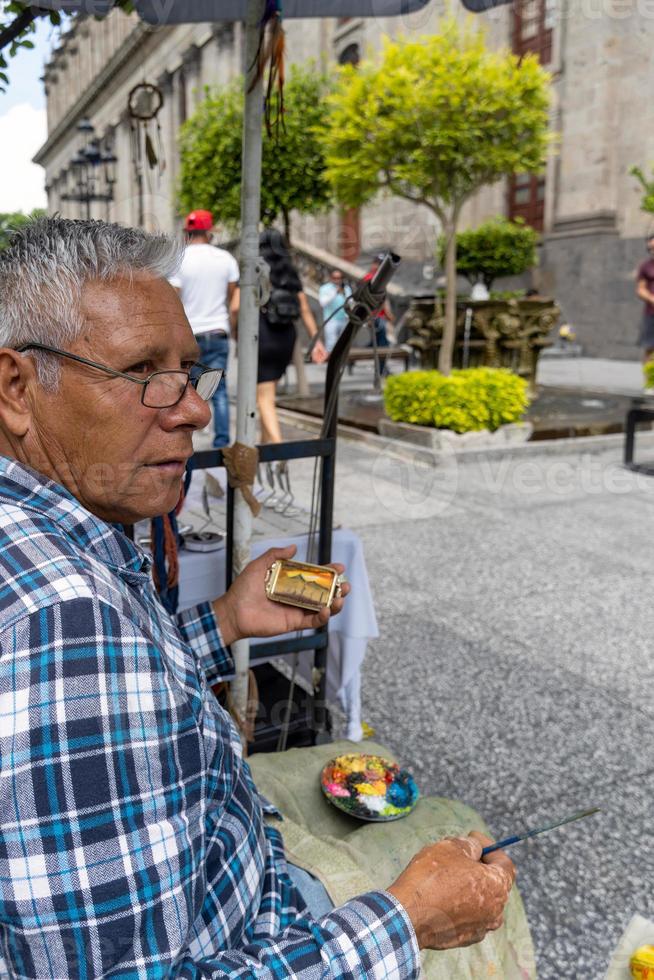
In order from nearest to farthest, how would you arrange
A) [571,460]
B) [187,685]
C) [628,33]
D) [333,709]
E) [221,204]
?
[187,685] < [333,709] < [571,460] < [221,204] < [628,33]

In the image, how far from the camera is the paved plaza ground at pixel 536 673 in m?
2.49

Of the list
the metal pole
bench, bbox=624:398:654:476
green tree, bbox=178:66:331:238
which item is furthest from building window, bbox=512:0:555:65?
the metal pole

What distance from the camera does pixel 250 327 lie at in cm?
221

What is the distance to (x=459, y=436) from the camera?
816 centimetres

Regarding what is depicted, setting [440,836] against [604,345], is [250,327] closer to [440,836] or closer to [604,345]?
[440,836]

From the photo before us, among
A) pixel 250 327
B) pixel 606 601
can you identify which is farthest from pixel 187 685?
pixel 606 601

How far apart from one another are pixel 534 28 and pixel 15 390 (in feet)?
78.4

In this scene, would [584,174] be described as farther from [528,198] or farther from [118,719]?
[118,719]

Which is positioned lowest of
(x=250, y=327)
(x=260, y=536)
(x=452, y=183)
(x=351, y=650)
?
(x=351, y=650)

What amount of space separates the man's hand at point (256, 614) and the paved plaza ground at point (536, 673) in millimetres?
1193

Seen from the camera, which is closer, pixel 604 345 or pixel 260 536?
pixel 260 536

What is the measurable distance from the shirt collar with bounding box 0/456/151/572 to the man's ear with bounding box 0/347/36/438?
0.19 ft

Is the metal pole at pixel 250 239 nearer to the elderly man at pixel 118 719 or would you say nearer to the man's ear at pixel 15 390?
the elderly man at pixel 118 719

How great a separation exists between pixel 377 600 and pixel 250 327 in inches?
108
